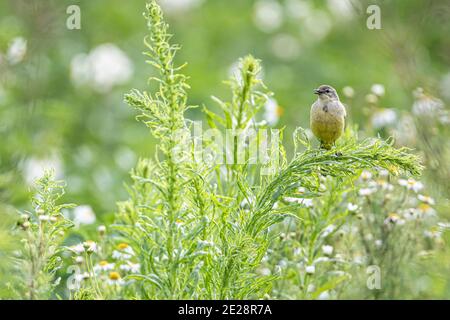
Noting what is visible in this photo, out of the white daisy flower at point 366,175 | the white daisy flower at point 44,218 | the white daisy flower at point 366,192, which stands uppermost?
the white daisy flower at point 366,175

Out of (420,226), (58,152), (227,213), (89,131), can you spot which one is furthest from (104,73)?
(227,213)

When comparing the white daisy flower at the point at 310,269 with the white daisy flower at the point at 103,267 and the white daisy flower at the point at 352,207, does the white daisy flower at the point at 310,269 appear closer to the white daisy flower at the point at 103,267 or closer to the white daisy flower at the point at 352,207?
the white daisy flower at the point at 352,207

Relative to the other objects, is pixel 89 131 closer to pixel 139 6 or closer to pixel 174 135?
pixel 139 6

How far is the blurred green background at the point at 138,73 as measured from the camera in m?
2.81

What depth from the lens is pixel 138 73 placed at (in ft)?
17.3

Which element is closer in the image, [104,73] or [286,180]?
[286,180]

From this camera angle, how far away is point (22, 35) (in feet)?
13.6

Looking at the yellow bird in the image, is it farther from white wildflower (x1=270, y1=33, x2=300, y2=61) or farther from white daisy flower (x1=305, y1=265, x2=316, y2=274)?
white wildflower (x1=270, y1=33, x2=300, y2=61)

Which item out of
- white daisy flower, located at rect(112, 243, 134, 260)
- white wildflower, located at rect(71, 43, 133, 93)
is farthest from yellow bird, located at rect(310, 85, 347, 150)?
white wildflower, located at rect(71, 43, 133, 93)

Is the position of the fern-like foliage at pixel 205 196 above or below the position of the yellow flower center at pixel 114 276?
above

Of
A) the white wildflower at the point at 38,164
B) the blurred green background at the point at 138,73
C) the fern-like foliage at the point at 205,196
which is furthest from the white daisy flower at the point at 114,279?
the white wildflower at the point at 38,164

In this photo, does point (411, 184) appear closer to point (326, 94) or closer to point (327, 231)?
point (327, 231)

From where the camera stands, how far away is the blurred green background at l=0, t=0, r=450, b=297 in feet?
9.23
